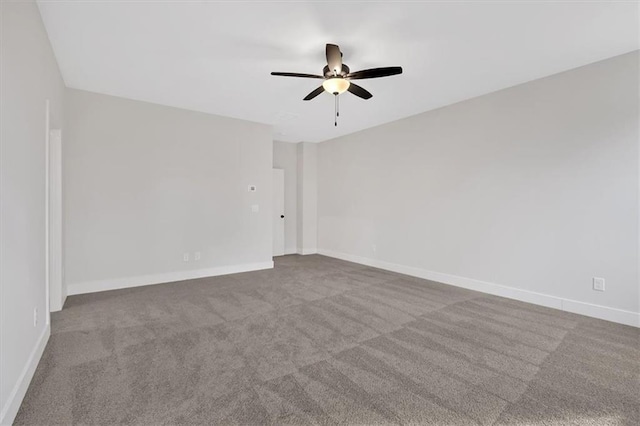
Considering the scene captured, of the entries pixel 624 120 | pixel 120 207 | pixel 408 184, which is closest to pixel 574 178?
pixel 624 120

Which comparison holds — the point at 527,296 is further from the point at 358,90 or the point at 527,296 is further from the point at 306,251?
the point at 306,251

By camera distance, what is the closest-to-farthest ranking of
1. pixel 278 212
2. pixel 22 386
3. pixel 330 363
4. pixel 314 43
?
pixel 22 386 → pixel 330 363 → pixel 314 43 → pixel 278 212

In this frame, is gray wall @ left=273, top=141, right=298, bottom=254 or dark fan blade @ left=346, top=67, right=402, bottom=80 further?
gray wall @ left=273, top=141, right=298, bottom=254

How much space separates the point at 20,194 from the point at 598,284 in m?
5.35

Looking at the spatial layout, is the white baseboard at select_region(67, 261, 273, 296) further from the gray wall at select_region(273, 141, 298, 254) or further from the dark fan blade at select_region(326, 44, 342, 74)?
the dark fan blade at select_region(326, 44, 342, 74)

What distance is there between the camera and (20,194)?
6.33ft

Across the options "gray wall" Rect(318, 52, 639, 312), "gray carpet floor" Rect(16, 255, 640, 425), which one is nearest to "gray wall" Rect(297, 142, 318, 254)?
"gray wall" Rect(318, 52, 639, 312)

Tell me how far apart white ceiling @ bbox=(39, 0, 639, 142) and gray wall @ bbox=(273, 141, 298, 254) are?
3015 millimetres

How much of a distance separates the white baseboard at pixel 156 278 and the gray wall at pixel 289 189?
1714mm

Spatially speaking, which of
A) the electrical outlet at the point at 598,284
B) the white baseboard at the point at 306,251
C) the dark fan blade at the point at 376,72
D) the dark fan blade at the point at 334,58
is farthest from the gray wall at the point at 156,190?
the electrical outlet at the point at 598,284

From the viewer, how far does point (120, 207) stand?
437 cm

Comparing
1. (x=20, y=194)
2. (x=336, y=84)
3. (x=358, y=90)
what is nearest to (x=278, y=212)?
(x=358, y=90)

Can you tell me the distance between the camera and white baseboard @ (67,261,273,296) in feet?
13.5

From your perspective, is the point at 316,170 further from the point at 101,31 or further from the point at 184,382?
the point at 184,382
